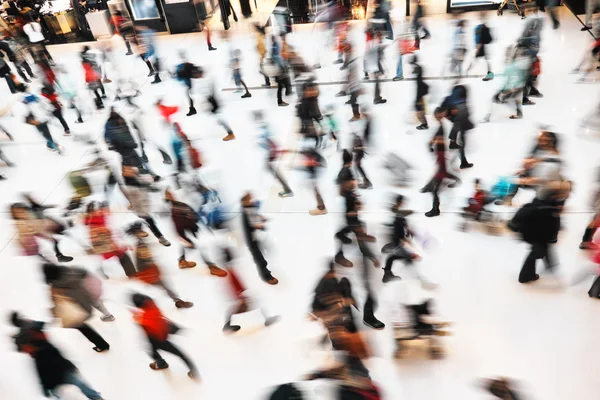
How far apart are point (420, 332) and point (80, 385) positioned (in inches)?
127

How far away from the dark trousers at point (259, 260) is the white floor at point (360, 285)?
189 mm

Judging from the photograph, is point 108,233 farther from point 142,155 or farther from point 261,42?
point 261,42

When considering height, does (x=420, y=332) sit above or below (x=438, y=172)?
below

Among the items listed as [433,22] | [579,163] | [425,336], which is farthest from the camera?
[433,22]

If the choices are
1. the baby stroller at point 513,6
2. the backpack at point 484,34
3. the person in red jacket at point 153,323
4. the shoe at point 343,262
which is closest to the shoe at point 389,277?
the shoe at point 343,262

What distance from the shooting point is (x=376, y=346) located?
16.6 feet

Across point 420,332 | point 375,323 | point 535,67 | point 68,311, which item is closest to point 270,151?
point 375,323

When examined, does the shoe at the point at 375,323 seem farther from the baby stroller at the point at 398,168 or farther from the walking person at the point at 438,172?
the baby stroller at the point at 398,168

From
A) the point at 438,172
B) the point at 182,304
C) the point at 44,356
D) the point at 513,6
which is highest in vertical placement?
the point at 44,356

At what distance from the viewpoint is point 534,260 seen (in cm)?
522

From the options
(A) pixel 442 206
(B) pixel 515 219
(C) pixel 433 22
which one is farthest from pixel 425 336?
(C) pixel 433 22

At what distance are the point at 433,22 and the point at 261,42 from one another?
5286 millimetres

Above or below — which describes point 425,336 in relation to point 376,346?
above

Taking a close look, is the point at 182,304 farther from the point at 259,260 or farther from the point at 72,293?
the point at 72,293
